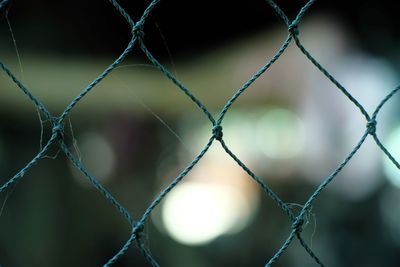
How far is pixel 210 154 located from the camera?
3.43 meters

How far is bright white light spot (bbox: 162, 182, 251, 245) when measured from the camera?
130 inches

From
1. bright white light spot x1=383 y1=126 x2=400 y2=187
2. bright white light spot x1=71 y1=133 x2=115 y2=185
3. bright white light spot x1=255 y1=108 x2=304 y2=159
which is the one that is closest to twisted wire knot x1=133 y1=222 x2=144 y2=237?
bright white light spot x1=383 y1=126 x2=400 y2=187

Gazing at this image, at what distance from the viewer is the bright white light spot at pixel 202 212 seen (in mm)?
3301

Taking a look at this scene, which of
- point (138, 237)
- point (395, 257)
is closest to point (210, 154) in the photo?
point (395, 257)

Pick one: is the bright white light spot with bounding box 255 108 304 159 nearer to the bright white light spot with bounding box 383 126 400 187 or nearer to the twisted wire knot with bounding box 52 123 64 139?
the bright white light spot with bounding box 383 126 400 187

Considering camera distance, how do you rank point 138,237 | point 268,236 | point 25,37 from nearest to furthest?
point 138,237, point 268,236, point 25,37

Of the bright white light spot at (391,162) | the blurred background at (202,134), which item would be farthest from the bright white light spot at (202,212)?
the bright white light spot at (391,162)

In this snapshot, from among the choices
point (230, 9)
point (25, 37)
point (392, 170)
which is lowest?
point (392, 170)

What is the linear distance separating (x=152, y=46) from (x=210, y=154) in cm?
78

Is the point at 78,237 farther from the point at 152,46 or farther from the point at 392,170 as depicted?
the point at 392,170

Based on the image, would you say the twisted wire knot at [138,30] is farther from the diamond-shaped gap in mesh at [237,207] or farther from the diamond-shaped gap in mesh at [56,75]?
the diamond-shaped gap in mesh at [56,75]

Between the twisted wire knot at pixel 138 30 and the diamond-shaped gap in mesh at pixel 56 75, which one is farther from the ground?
the diamond-shaped gap in mesh at pixel 56 75

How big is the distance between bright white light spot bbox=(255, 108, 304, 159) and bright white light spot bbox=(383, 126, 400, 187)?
0.55 meters

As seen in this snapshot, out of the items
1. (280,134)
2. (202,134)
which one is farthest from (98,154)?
(280,134)
